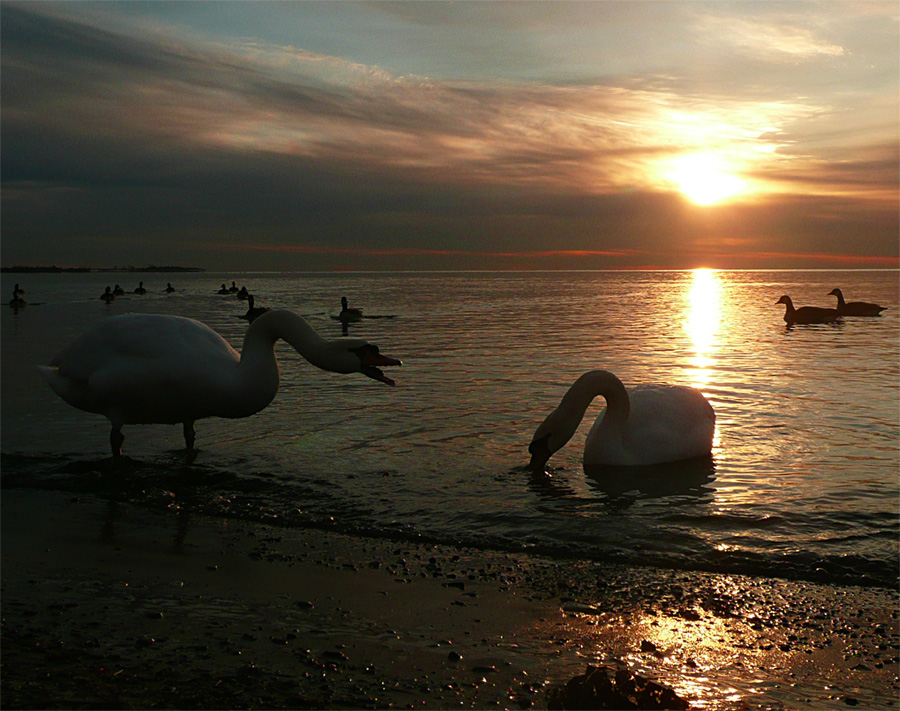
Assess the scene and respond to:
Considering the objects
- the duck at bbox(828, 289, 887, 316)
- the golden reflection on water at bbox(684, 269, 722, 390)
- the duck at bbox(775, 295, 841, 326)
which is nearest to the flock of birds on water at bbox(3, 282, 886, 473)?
the golden reflection on water at bbox(684, 269, 722, 390)

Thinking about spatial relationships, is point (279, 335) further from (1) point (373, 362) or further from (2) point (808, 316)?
(2) point (808, 316)

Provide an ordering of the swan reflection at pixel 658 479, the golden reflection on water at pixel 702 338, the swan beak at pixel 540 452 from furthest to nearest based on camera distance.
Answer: the golden reflection on water at pixel 702 338 < the swan beak at pixel 540 452 < the swan reflection at pixel 658 479

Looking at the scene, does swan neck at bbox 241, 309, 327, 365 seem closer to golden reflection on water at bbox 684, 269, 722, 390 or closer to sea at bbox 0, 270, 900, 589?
sea at bbox 0, 270, 900, 589

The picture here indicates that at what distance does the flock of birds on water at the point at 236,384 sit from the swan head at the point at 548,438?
1 centimetres

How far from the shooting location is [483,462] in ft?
30.3

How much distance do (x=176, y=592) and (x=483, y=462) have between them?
4513mm

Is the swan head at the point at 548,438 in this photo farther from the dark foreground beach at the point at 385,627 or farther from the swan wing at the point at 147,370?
the swan wing at the point at 147,370

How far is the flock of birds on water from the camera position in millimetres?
7941

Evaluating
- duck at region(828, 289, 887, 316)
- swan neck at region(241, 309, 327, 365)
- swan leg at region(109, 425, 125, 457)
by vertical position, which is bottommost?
swan leg at region(109, 425, 125, 457)

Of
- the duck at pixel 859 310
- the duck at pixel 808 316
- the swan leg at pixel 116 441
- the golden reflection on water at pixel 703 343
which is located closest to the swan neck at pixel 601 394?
the golden reflection on water at pixel 703 343

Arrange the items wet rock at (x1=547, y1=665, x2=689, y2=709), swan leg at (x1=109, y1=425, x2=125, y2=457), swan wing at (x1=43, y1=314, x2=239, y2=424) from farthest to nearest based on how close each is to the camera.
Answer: swan leg at (x1=109, y1=425, x2=125, y2=457) < swan wing at (x1=43, y1=314, x2=239, y2=424) < wet rock at (x1=547, y1=665, x2=689, y2=709)

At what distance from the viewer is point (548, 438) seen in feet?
28.7

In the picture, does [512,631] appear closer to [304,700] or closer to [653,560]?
[304,700]

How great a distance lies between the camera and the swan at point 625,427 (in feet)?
28.9
